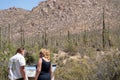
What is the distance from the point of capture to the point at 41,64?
31.5 ft

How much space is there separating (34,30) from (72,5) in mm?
15446

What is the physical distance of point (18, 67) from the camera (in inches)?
392

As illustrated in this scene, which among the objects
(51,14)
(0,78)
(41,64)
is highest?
(51,14)

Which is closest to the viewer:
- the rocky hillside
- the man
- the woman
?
the woman

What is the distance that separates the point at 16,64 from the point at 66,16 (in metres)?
112

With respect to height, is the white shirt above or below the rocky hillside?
below

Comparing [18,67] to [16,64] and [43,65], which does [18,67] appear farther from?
[43,65]

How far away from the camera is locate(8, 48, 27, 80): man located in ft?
32.3

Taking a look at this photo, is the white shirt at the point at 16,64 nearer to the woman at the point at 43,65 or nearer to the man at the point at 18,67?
the man at the point at 18,67

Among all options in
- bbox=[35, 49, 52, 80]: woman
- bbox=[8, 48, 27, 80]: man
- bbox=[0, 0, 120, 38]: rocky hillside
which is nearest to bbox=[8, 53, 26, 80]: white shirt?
bbox=[8, 48, 27, 80]: man

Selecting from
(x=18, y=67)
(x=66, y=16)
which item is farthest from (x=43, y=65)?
(x=66, y=16)

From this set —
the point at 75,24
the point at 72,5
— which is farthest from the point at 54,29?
the point at 72,5

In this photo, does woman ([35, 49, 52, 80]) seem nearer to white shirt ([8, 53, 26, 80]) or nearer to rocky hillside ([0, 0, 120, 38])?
white shirt ([8, 53, 26, 80])

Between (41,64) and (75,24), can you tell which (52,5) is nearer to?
(75,24)
